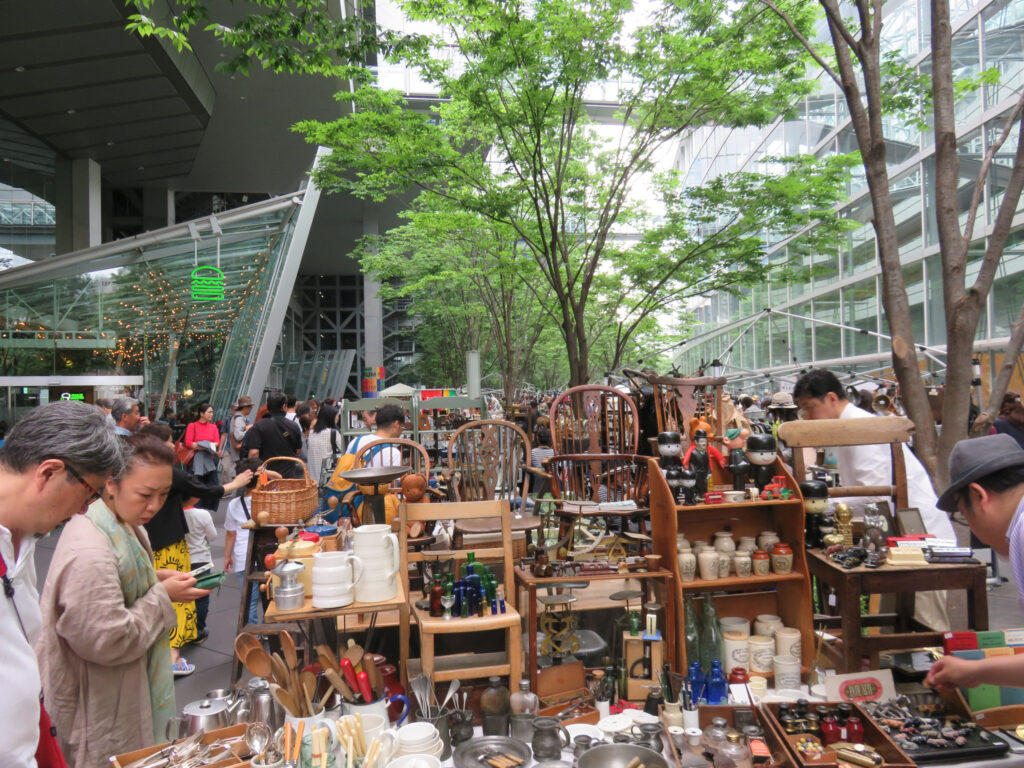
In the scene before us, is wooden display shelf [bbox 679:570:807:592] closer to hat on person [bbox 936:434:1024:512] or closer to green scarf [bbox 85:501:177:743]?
hat on person [bbox 936:434:1024:512]

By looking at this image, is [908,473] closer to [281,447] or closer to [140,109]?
[281,447]

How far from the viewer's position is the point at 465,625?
2.65 metres

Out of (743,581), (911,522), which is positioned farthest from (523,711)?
(911,522)

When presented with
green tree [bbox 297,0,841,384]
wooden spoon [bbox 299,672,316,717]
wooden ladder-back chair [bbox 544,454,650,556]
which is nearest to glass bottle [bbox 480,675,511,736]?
wooden spoon [bbox 299,672,316,717]

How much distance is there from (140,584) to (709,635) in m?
2.65


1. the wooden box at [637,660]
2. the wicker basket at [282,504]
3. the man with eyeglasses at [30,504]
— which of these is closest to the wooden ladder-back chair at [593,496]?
the wooden box at [637,660]

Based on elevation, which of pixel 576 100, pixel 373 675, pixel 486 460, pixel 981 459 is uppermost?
pixel 576 100

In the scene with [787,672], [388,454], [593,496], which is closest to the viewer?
[787,672]

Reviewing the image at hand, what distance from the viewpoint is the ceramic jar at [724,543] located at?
338 centimetres

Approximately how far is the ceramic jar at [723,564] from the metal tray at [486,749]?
1.41 metres

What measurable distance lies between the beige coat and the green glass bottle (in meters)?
2.52

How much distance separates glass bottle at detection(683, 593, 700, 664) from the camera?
10.6 feet

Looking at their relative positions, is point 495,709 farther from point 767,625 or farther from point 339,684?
point 767,625

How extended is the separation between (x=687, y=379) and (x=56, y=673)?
153 inches
